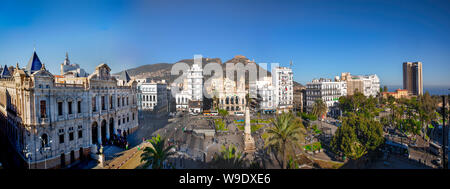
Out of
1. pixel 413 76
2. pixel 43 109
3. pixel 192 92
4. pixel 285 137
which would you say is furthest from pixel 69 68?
pixel 413 76

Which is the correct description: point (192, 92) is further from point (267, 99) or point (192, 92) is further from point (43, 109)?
point (43, 109)

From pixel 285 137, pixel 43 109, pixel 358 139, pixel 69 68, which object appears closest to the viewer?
pixel 285 137

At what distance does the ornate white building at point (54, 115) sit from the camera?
2162cm

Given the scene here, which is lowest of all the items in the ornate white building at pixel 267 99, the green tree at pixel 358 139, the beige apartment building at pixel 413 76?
the green tree at pixel 358 139

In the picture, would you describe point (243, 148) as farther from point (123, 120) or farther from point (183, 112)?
point (183, 112)

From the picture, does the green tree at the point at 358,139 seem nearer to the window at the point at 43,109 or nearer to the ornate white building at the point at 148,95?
the window at the point at 43,109

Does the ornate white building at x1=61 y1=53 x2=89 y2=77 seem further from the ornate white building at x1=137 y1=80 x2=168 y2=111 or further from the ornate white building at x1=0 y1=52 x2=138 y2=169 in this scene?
the ornate white building at x1=137 y1=80 x2=168 y2=111

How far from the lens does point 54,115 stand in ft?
76.1

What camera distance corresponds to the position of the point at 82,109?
88.7 ft

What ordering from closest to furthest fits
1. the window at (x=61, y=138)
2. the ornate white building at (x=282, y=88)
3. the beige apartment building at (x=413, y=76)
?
the window at (x=61, y=138) → the beige apartment building at (x=413, y=76) → the ornate white building at (x=282, y=88)

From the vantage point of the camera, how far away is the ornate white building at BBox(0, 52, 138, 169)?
70.9ft

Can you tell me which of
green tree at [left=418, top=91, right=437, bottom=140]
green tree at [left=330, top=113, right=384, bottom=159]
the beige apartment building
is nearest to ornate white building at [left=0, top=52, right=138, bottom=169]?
green tree at [left=330, top=113, right=384, bottom=159]

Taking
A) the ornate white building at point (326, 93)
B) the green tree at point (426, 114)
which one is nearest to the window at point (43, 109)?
the green tree at point (426, 114)

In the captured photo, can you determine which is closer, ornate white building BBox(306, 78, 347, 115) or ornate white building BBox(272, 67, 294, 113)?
ornate white building BBox(306, 78, 347, 115)
